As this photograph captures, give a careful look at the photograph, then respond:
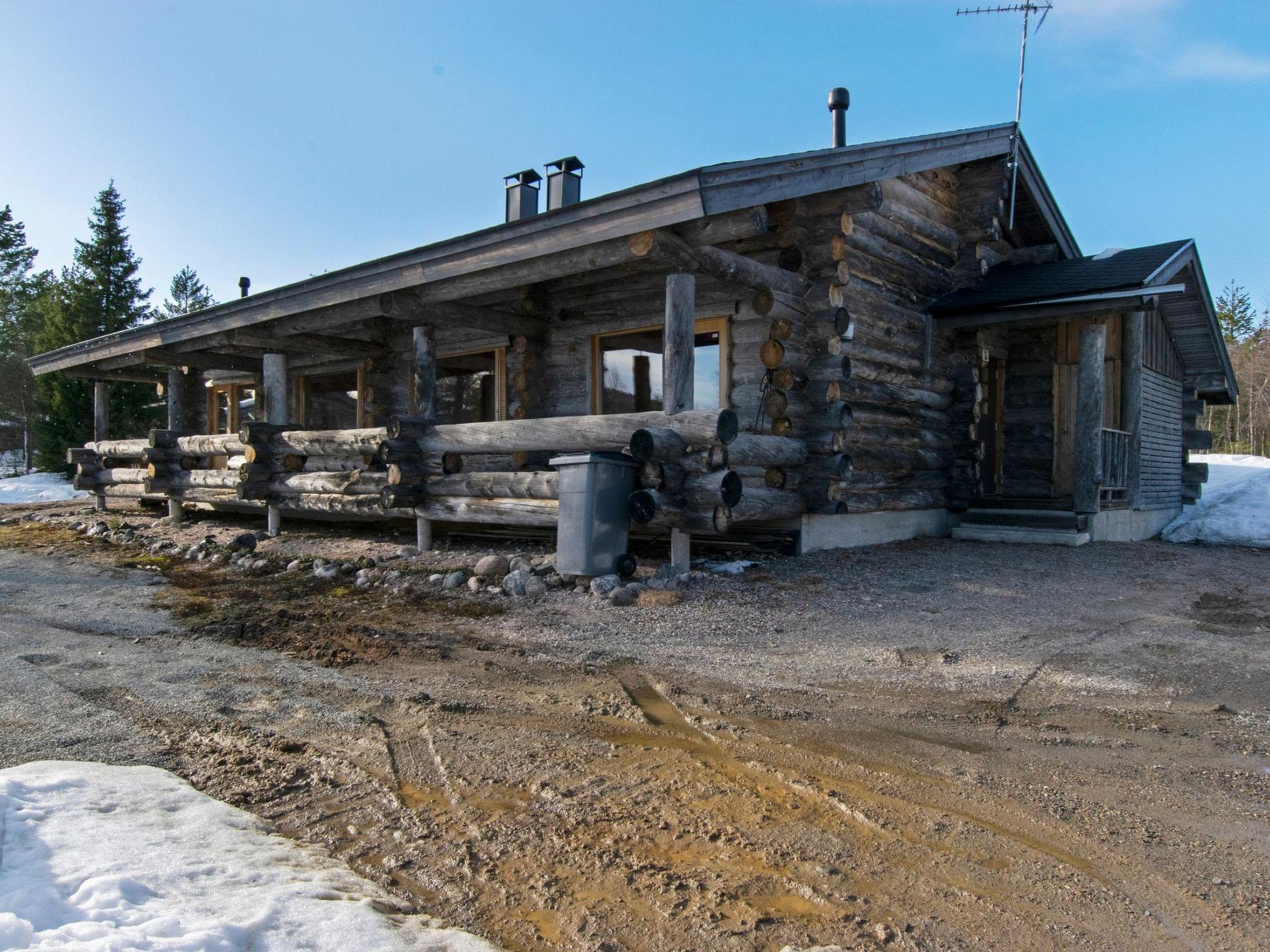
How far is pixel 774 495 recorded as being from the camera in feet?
26.3

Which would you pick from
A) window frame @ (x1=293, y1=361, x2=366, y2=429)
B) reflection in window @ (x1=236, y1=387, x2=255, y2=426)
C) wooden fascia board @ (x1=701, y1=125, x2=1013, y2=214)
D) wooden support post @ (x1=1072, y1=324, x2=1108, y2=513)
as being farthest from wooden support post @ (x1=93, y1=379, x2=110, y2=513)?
wooden support post @ (x1=1072, y1=324, x2=1108, y2=513)

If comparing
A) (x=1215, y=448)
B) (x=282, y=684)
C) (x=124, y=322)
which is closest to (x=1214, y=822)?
(x=282, y=684)

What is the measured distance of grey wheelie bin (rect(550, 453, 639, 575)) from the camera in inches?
264

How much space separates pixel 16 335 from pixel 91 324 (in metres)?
11.1

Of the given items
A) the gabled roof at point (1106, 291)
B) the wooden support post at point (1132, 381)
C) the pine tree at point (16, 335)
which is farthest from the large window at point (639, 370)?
the pine tree at point (16, 335)

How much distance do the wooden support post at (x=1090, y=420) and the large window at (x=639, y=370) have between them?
448 centimetres

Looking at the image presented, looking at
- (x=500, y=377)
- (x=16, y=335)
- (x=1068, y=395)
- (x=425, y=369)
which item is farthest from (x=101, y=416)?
(x=16, y=335)

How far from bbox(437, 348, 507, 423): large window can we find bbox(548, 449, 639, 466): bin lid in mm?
4993

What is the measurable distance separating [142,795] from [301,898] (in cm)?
99

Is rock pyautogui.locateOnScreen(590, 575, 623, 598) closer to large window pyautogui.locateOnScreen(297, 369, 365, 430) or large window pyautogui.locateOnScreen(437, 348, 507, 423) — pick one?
large window pyautogui.locateOnScreen(437, 348, 507, 423)

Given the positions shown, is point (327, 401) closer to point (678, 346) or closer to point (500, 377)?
point (500, 377)

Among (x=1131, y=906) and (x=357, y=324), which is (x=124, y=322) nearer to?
(x=357, y=324)

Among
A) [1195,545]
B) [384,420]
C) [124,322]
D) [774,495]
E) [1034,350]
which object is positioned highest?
[124,322]

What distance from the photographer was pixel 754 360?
8.97m
